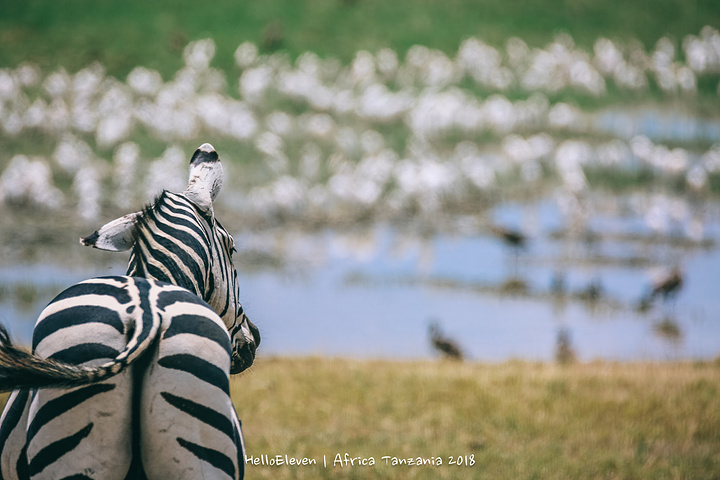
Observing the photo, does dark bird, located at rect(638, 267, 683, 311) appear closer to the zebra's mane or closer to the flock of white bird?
the flock of white bird

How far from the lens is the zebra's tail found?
1529mm

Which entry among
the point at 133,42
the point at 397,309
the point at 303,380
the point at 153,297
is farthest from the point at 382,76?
the point at 153,297

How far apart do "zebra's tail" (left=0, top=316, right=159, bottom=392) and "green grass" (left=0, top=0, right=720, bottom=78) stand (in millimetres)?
13645

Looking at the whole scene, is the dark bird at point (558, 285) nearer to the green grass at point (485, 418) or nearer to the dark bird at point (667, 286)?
the dark bird at point (667, 286)

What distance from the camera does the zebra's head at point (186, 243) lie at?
1.93m

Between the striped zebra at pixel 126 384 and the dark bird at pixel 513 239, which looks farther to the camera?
the dark bird at pixel 513 239

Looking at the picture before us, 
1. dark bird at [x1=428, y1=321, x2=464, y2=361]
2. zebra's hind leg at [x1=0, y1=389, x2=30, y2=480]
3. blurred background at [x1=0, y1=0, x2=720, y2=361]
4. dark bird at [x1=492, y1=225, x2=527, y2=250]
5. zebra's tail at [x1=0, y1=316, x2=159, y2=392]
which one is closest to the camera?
zebra's tail at [x1=0, y1=316, x2=159, y2=392]

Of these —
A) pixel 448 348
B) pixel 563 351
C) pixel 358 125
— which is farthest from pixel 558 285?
pixel 358 125

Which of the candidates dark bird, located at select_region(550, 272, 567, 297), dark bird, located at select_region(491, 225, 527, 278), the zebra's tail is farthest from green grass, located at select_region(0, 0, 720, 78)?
the zebra's tail

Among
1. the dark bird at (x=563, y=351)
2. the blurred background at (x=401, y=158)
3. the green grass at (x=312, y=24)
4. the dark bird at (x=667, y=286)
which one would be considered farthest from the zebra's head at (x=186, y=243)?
the green grass at (x=312, y=24)

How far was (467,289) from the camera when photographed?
434 inches

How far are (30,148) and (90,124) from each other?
108cm

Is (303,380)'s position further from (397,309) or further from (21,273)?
(21,273)

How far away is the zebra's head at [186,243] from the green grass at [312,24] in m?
13.1
